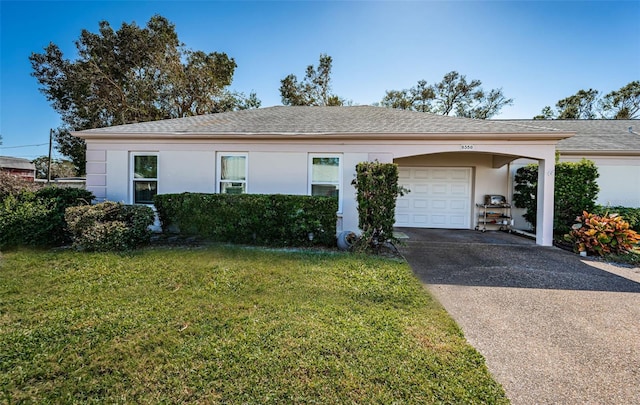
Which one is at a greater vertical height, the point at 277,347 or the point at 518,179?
the point at 518,179

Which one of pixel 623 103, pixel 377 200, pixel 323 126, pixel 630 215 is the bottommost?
pixel 630 215

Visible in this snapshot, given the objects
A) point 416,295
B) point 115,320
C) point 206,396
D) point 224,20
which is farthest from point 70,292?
point 224,20

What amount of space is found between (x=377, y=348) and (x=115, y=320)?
9.16 feet

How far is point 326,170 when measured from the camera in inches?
301

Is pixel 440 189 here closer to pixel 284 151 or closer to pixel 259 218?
pixel 284 151

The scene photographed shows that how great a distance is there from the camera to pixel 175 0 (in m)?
9.62

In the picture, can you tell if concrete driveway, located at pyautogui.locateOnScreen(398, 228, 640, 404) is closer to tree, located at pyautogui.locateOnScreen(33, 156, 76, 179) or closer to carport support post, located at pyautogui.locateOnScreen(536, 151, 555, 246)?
carport support post, located at pyautogui.locateOnScreen(536, 151, 555, 246)

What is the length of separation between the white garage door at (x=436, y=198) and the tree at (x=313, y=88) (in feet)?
47.7

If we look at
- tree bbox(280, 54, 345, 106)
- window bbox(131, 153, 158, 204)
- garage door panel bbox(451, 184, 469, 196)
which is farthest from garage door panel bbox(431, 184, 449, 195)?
tree bbox(280, 54, 345, 106)

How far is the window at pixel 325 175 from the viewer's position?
762 centimetres

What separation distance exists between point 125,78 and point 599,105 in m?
38.9

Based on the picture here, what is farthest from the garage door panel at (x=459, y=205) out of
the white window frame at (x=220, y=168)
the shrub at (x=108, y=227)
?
the shrub at (x=108, y=227)

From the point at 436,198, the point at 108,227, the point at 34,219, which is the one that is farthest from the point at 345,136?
the point at 34,219

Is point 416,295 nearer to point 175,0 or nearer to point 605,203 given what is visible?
point 605,203
